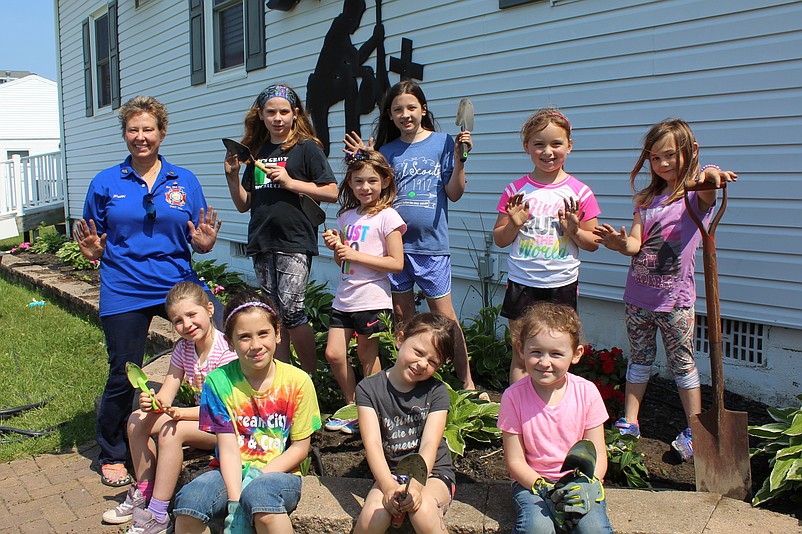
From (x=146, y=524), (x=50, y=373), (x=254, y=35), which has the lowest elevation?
(x=50, y=373)

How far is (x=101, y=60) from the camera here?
47.5 feet

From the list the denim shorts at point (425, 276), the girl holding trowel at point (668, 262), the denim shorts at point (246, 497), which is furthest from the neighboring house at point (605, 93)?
the denim shorts at point (246, 497)

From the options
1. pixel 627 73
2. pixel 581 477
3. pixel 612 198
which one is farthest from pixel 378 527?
pixel 627 73

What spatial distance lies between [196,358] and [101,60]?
13.0 meters

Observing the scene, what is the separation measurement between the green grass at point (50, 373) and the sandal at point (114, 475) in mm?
781

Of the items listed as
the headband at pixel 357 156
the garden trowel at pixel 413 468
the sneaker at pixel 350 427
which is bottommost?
the sneaker at pixel 350 427

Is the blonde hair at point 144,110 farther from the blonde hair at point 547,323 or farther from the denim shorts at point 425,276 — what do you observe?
the blonde hair at point 547,323

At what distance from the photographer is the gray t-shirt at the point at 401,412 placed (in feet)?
9.65

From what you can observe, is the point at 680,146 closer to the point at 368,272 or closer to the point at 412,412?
the point at 368,272

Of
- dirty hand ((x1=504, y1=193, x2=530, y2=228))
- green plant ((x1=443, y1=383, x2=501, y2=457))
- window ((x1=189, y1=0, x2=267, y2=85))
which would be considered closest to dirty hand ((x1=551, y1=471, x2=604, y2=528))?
green plant ((x1=443, y1=383, x2=501, y2=457))

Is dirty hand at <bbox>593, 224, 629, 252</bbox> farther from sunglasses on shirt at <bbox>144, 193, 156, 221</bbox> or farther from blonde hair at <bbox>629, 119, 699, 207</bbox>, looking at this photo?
sunglasses on shirt at <bbox>144, 193, 156, 221</bbox>

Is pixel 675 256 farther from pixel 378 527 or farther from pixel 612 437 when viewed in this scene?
pixel 378 527

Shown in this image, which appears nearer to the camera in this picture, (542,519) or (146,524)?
(542,519)

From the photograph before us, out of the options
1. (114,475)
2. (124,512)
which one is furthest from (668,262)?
(114,475)
